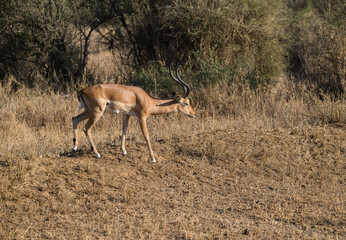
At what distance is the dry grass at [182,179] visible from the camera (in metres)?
5.69

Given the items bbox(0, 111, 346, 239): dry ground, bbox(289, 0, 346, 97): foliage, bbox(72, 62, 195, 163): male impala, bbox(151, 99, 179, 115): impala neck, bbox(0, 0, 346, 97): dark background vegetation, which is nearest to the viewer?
bbox(0, 111, 346, 239): dry ground

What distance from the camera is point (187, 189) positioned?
7.04 metres

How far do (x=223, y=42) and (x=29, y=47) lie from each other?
6.08 m

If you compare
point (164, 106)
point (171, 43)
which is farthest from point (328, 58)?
point (164, 106)

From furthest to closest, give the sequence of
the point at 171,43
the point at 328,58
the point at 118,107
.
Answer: the point at 171,43 → the point at 328,58 → the point at 118,107

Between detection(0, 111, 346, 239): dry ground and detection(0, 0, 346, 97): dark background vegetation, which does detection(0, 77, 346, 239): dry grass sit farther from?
detection(0, 0, 346, 97): dark background vegetation

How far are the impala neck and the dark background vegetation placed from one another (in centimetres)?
462

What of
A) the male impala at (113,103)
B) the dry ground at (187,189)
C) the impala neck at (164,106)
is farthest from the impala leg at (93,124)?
the impala neck at (164,106)

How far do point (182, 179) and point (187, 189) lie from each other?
34cm

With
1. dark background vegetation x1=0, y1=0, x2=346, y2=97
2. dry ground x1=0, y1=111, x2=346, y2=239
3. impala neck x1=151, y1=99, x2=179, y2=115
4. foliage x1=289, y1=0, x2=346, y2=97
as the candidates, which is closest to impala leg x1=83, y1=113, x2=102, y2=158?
dry ground x1=0, y1=111, x2=346, y2=239

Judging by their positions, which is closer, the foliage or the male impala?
the male impala

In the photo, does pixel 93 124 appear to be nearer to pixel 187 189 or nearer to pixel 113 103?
pixel 113 103

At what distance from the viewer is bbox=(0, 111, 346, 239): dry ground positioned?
5.63m

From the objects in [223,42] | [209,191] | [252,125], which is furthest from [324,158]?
[223,42]
